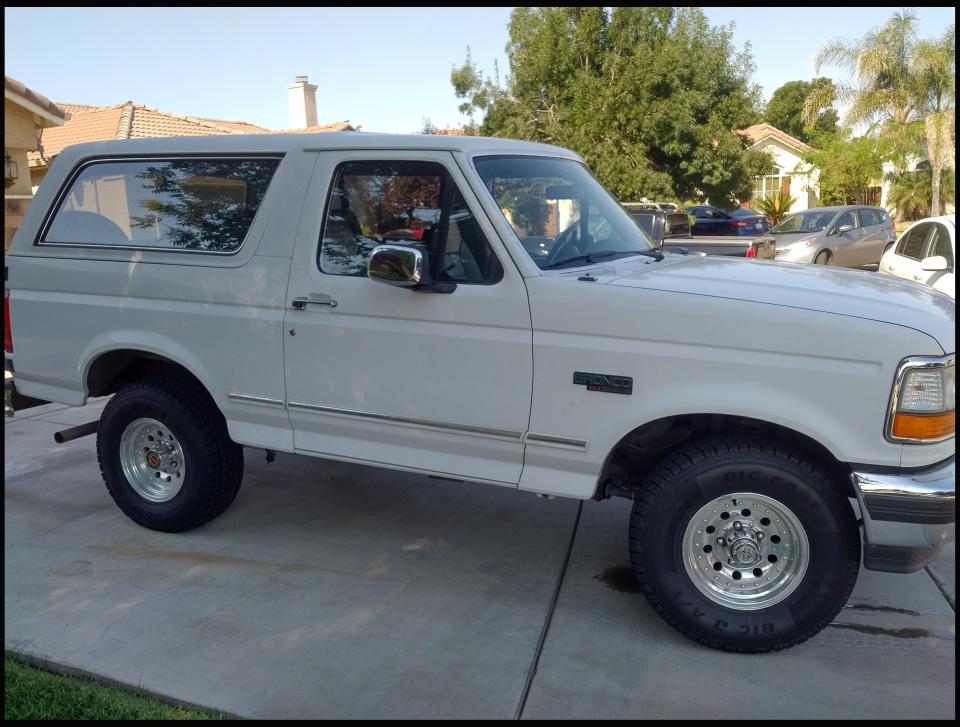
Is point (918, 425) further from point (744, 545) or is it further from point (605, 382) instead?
point (605, 382)

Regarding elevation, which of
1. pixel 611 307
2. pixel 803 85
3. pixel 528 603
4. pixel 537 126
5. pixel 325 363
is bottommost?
pixel 528 603

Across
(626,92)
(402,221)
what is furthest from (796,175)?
(402,221)

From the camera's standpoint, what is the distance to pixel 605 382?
386cm

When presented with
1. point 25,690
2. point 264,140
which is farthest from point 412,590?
point 264,140

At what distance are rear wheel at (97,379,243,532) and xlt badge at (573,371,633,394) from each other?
90.8 inches

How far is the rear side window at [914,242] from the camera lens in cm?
999

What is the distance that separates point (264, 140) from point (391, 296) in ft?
4.17

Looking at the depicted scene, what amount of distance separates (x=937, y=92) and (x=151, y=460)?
107 feet

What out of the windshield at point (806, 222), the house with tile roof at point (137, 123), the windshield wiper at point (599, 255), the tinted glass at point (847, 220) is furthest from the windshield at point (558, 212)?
the house with tile roof at point (137, 123)

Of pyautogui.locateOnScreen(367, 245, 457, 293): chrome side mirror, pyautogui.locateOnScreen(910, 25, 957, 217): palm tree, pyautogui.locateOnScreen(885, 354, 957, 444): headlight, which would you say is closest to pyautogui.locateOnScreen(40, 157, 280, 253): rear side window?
pyautogui.locateOnScreen(367, 245, 457, 293): chrome side mirror

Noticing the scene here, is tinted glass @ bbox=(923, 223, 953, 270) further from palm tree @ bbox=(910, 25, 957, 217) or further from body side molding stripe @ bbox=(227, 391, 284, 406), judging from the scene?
palm tree @ bbox=(910, 25, 957, 217)

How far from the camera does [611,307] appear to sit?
3.84 metres

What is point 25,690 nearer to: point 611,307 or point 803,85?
point 611,307

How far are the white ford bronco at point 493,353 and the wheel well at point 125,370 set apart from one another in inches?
0.7
